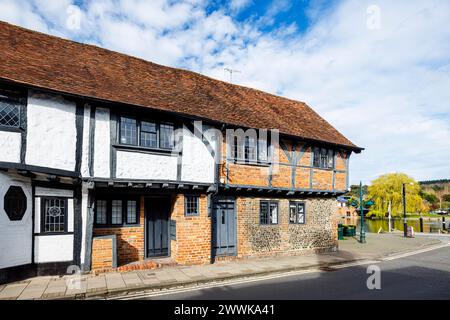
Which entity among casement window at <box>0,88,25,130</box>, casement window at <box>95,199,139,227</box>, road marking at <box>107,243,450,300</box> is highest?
casement window at <box>0,88,25,130</box>

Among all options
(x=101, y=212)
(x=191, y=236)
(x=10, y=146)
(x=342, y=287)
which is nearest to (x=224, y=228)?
(x=191, y=236)

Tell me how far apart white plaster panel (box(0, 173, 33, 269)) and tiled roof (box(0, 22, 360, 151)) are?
2.69 metres

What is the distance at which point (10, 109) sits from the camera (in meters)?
8.20

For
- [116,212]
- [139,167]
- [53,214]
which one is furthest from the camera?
[116,212]

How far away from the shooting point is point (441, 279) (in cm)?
943

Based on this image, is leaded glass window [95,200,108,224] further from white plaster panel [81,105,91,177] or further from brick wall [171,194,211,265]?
brick wall [171,194,211,265]

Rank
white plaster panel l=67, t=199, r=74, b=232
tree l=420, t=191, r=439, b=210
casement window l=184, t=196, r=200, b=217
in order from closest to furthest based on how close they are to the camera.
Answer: white plaster panel l=67, t=199, r=74, b=232
casement window l=184, t=196, r=200, b=217
tree l=420, t=191, r=439, b=210

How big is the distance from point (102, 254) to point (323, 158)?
34.9 feet

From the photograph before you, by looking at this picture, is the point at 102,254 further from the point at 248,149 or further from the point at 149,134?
the point at 248,149

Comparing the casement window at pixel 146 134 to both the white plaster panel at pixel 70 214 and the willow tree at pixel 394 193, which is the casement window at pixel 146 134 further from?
the willow tree at pixel 394 193

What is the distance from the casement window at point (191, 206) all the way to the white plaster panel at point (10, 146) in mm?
5263

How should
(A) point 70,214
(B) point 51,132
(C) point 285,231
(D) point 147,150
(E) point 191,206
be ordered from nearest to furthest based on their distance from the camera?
(B) point 51,132, (A) point 70,214, (D) point 147,150, (E) point 191,206, (C) point 285,231

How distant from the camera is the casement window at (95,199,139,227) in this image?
10.2 meters

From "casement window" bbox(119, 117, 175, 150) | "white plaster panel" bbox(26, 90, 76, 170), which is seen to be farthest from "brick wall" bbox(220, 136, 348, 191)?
"white plaster panel" bbox(26, 90, 76, 170)
